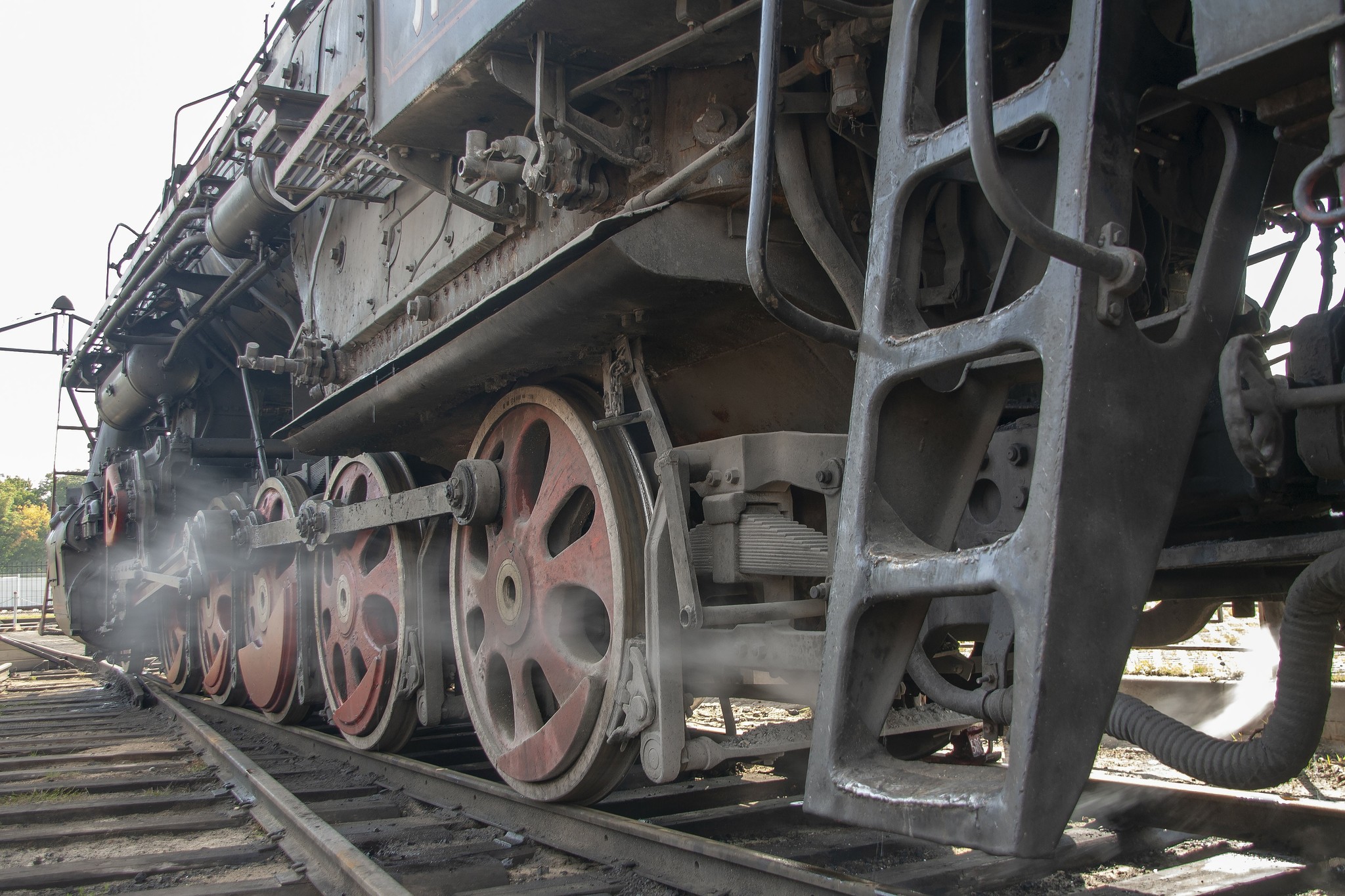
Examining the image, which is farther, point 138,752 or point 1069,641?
point 138,752

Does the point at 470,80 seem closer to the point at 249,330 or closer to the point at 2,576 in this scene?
the point at 249,330

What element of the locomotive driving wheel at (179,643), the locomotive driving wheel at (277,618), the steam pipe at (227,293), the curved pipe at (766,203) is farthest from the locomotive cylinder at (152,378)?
the curved pipe at (766,203)

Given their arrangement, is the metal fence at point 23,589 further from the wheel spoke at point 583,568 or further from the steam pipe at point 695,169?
the steam pipe at point 695,169

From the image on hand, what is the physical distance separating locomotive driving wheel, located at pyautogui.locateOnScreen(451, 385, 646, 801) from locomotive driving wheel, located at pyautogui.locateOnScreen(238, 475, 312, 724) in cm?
198

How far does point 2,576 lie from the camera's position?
43.0 m

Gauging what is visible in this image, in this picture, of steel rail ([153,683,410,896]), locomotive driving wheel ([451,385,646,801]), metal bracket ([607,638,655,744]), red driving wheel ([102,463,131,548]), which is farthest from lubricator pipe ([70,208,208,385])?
metal bracket ([607,638,655,744])

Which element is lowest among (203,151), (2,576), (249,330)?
(2,576)

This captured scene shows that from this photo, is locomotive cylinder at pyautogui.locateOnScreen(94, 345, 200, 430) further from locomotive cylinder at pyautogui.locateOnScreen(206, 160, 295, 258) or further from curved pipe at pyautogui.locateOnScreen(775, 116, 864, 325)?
curved pipe at pyautogui.locateOnScreen(775, 116, 864, 325)

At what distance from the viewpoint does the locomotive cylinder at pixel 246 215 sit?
5793 mm

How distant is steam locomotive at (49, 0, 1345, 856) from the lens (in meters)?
1.57

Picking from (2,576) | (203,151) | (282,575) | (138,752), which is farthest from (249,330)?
(2,576)

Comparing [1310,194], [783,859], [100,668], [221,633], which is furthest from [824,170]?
[100,668]

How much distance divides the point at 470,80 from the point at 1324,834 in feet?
10.2

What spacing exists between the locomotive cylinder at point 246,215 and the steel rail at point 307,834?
2.82m
